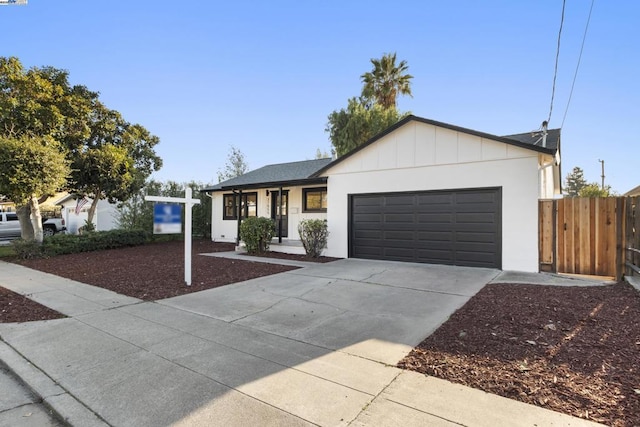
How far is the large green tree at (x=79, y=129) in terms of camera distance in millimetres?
11391

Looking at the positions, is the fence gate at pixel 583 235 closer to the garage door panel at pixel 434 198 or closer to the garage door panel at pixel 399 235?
the garage door panel at pixel 434 198

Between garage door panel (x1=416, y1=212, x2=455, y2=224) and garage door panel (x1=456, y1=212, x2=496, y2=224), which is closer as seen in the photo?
garage door panel (x1=456, y1=212, x2=496, y2=224)

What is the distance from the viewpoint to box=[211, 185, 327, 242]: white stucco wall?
46.4 ft

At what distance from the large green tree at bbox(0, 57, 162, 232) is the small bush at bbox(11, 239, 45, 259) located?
2.38 metres

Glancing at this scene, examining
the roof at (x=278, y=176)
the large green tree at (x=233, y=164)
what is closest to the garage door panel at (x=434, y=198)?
the roof at (x=278, y=176)

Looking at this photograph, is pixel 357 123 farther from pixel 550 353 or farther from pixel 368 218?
pixel 550 353

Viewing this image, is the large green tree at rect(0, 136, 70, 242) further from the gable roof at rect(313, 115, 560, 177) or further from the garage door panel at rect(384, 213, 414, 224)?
the garage door panel at rect(384, 213, 414, 224)

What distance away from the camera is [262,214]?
1538 cm

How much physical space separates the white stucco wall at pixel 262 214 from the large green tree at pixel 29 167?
6666 mm

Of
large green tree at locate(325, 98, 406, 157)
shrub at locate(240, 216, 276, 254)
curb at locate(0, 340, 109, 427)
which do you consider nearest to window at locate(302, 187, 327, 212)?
shrub at locate(240, 216, 276, 254)

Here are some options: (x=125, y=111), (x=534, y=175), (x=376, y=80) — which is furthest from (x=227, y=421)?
(x=376, y=80)

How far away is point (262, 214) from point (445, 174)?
8.87 m

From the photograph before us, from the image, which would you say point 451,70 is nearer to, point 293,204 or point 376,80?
point 293,204

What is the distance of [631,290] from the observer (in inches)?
233
